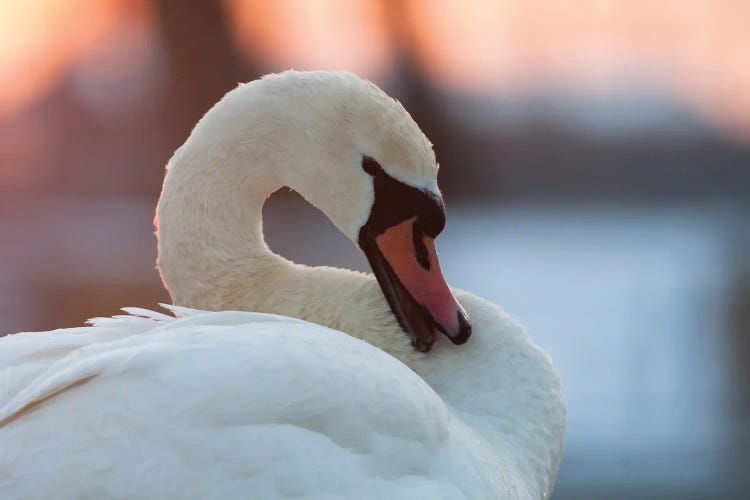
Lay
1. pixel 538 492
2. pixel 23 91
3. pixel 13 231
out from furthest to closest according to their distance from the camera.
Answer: pixel 23 91
pixel 13 231
pixel 538 492

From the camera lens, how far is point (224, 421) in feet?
3.58

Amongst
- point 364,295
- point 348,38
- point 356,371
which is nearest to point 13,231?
point 348,38

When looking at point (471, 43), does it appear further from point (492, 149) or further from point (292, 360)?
point (292, 360)

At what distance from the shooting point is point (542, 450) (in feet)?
4.46

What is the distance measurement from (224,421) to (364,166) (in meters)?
0.46

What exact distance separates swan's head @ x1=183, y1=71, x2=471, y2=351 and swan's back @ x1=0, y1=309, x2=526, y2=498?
0.23 metres

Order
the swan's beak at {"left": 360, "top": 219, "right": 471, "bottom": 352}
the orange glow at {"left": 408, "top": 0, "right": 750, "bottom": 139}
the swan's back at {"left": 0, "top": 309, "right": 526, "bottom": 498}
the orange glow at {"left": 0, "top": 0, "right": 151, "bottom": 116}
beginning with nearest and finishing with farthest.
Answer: the swan's back at {"left": 0, "top": 309, "right": 526, "bottom": 498} < the swan's beak at {"left": 360, "top": 219, "right": 471, "bottom": 352} < the orange glow at {"left": 0, "top": 0, "right": 151, "bottom": 116} < the orange glow at {"left": 408, "top": 0, "right": 750, "bottom": 139}

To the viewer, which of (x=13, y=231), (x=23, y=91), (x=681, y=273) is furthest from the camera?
(x=23, y=91)

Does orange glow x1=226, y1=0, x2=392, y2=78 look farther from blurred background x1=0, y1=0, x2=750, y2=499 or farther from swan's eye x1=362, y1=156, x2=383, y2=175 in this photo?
swan's eye x1=362, y1=156, x2=383, y2=175

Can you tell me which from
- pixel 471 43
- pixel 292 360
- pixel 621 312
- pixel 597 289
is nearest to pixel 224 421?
pixel 292 360

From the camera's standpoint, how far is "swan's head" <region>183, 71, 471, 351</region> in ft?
4.68

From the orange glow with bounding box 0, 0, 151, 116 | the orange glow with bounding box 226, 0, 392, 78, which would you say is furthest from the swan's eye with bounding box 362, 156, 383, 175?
the orange glow with bounding box 0, 0, 151, 116

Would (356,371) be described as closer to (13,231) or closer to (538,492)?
(538,492)

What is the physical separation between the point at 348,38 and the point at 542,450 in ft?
13.8
